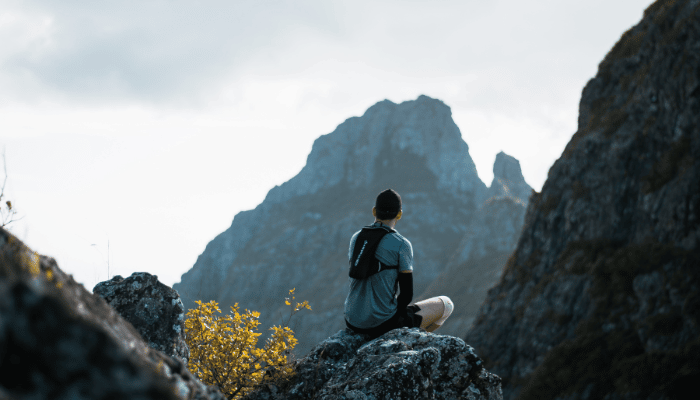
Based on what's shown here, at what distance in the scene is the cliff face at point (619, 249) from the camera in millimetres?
31562

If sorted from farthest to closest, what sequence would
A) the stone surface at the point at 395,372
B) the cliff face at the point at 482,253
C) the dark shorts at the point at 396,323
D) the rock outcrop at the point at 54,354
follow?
the cliff face at the point at 482,253
the dark shorts at the point at 396,323
the stone surface at the point at 395,372
the rock outcrop at the point at 54,354

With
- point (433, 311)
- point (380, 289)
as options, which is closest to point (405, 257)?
Result: point (380, 289)

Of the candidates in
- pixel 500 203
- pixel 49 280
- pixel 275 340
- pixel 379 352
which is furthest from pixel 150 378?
pixel 500 203

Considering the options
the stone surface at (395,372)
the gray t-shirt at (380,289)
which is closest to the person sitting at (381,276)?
the gray t-shirt at (380,289)

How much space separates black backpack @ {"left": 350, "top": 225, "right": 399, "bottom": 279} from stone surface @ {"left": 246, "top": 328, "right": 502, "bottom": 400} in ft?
3.05

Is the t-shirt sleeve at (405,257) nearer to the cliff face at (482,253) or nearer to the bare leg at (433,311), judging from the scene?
the bare leg at (433,311)

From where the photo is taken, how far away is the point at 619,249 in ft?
133

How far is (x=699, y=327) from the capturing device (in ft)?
91.8

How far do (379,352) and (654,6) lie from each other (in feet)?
191

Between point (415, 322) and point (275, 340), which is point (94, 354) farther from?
point (415, 322)

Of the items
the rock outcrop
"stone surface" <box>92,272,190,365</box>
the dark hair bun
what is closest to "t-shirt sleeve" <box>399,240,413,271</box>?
the dark hair bun

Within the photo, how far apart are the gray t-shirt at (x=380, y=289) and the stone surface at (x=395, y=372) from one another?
48 centimetres

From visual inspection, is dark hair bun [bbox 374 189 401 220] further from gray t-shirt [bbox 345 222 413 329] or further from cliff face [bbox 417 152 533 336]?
cliff face [bbox 417 152 533 336]

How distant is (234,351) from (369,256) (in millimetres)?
2400
